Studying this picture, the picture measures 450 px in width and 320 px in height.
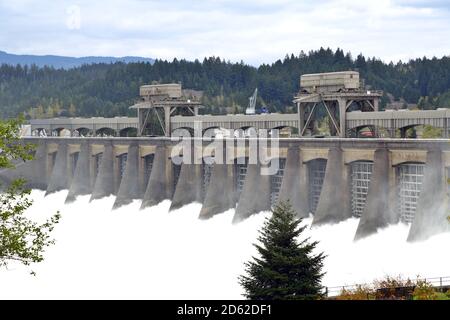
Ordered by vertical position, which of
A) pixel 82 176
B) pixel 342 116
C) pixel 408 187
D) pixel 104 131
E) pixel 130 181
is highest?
pixel 342 116

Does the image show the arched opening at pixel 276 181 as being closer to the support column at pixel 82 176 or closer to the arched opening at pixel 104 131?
the support column at pixel 82 176

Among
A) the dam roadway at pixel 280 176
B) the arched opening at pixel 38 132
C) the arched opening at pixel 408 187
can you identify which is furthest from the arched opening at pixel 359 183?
the arched opening at pixel 38 132

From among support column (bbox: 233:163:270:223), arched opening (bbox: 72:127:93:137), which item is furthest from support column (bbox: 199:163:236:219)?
arched opening (bbox: 72:127:93:137)

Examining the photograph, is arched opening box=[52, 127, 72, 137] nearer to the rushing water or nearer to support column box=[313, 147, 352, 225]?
the rushing water

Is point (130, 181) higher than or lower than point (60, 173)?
higher

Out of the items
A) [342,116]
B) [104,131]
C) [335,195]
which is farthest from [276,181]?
[104,131]

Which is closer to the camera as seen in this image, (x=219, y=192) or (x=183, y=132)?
(x=219, y=192)

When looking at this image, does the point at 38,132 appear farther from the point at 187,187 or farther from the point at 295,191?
the point at 295,191

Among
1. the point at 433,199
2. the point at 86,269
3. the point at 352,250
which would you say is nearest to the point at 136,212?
the point at 86,269
